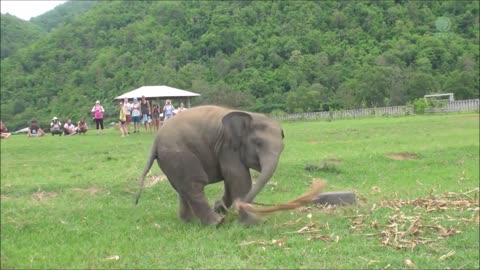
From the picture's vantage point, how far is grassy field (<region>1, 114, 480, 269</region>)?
22.7 feet

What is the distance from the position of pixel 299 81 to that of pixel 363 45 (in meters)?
16.0

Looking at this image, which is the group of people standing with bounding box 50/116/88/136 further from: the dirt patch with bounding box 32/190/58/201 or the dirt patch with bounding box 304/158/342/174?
the dirt patch with bounding box 32/190/58/201

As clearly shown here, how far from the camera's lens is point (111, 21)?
355ft

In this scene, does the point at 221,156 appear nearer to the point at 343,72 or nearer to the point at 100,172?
the point at 100,172

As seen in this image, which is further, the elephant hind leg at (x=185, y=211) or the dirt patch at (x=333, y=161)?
the dirt patch at (x=333, y=161)

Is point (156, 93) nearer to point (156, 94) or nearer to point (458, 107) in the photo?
point (156, 94)

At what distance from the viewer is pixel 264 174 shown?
26.3 ft

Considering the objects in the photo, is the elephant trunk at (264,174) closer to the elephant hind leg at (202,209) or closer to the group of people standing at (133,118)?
the elephant hind leg at (202,209)

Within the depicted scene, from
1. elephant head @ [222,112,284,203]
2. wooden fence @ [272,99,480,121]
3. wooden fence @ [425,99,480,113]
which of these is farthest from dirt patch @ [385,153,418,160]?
wooden fence @ [425,99,480,113]

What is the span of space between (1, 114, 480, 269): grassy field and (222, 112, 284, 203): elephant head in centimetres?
89

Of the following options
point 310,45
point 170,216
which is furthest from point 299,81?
point 170,216

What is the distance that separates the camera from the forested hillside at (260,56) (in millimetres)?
66250

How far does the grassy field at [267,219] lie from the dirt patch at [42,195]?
2cm

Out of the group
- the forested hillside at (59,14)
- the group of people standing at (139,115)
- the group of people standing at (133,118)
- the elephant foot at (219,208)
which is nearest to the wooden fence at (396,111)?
the group of people standing at (133,118)
